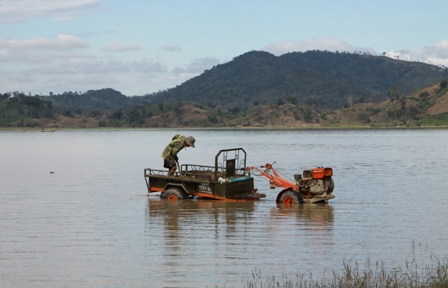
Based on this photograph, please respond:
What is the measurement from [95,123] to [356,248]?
173 meters

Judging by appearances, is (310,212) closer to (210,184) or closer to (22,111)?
(210,184)

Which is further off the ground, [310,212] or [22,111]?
[22,111]

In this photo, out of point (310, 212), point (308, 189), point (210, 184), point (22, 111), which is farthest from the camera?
point (22, 111)

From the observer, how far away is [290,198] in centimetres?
2114

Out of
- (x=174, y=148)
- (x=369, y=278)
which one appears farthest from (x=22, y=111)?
(x=369, y=278)

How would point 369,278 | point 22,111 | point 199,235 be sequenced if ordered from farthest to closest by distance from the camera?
point 22,111
point 199,235
point 369,278

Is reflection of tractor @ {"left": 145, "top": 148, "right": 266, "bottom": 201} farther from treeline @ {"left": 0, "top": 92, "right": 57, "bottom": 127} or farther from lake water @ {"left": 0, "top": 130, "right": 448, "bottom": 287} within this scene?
treeline @ {"left": 0, "top": 92, "right": 57, "bottom": 127}

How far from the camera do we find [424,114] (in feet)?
441

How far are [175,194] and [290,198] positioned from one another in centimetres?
390

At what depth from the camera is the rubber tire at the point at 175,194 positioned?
2197 cm

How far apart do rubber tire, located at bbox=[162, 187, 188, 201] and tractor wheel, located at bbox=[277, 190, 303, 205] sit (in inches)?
128

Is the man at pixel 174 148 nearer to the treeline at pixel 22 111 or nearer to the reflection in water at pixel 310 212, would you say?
the reflection in water at pixel 310 212

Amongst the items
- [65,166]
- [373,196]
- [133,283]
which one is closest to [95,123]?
[65,166]

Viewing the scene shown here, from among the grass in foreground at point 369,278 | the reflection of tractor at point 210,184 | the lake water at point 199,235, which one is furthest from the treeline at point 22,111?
the grass in foreground at point 369,278
